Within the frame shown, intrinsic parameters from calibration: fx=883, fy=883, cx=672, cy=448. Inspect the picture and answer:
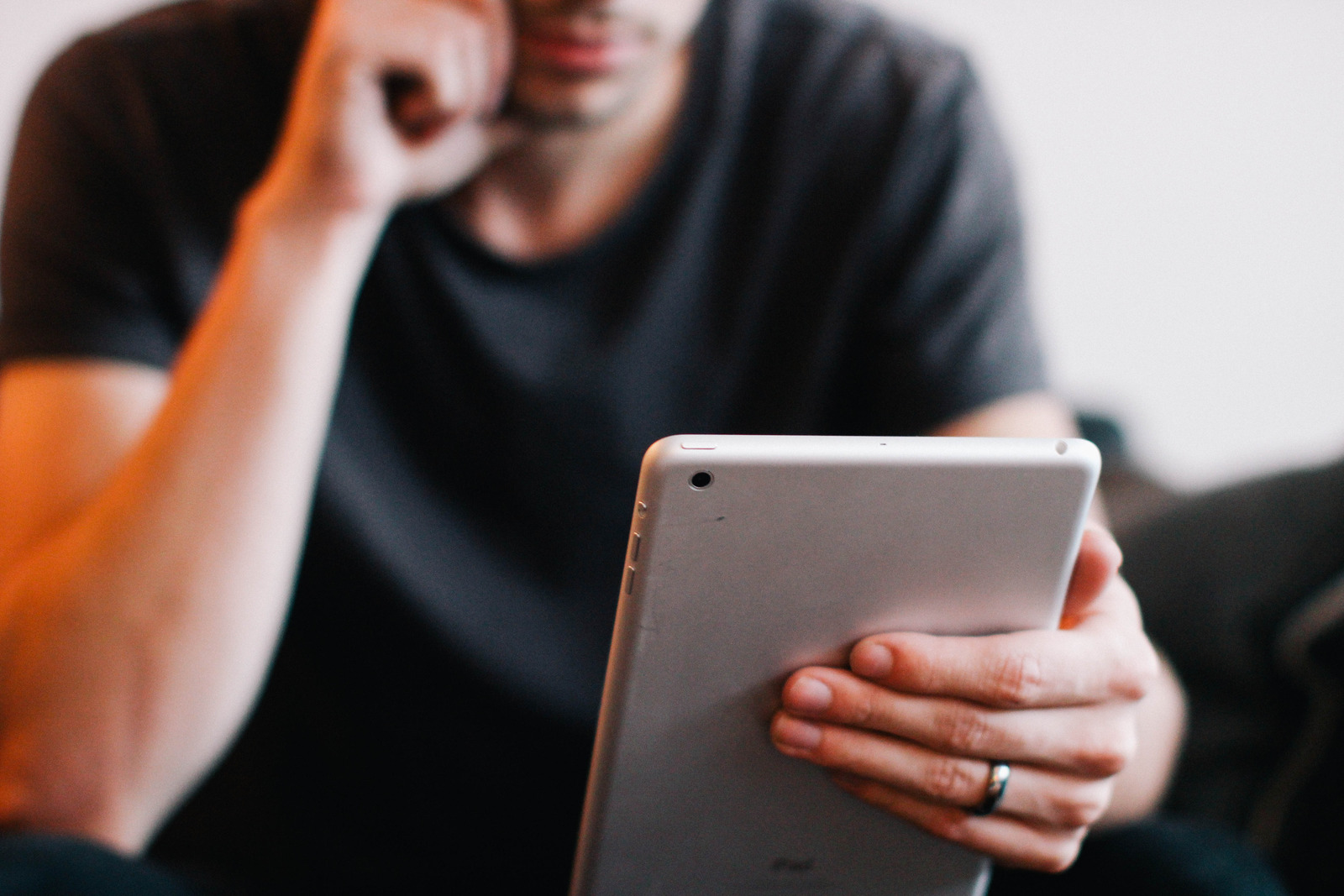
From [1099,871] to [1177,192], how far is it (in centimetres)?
127

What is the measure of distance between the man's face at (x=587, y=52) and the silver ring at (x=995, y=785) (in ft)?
1.93

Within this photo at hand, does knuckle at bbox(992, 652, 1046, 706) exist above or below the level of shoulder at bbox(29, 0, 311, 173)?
below

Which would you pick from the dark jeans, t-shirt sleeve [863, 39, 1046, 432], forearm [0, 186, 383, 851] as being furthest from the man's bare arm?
t-shirt sleeve [863, 39, 1046, 432]

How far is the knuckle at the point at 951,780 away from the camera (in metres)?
0.48

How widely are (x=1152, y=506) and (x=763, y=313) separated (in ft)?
1.82

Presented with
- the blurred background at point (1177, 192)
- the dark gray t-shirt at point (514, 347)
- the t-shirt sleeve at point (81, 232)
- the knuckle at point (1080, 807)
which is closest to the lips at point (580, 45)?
the dark gray t-shirt at point (514, 347)

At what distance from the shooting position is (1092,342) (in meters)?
1.59

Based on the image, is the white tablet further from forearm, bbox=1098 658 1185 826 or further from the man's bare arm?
the man's bare arm

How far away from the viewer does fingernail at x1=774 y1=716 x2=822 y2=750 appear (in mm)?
455

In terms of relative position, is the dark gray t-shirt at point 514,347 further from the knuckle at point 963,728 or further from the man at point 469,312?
the knuckle at point 963,728

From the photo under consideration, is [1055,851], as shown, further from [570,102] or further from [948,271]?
[570,102]

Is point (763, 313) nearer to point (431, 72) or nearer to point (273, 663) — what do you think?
point (431, 72)

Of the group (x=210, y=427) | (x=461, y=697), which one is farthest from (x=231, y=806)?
(x=210, y=427)

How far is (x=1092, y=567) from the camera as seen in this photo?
0.48 m
